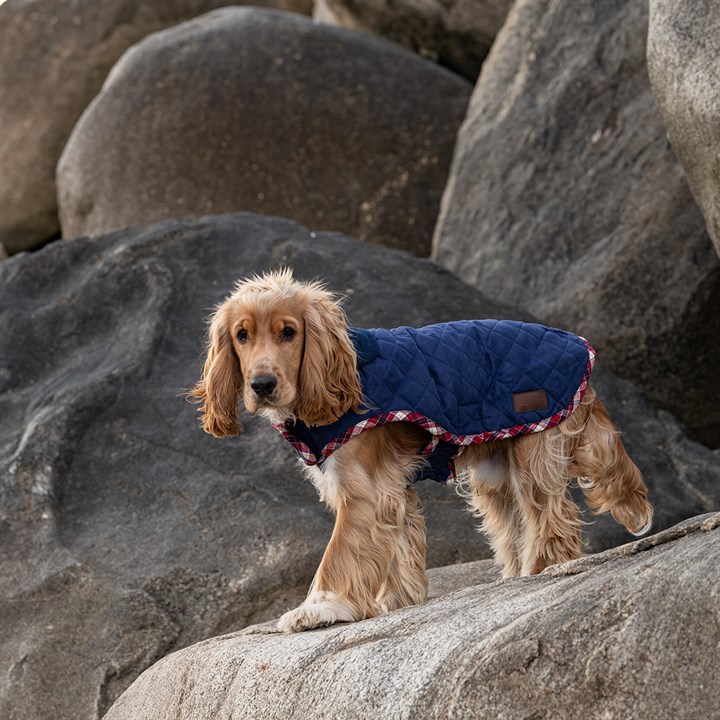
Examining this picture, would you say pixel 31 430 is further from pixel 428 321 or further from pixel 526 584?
pixel 526 584

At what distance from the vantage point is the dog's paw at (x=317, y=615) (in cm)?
548

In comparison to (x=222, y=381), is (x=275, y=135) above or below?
below

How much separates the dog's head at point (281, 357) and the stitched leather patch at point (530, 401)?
0.77 metres

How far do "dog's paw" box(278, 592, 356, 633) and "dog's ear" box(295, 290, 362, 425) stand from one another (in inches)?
29.9

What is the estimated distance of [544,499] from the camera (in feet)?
20.0

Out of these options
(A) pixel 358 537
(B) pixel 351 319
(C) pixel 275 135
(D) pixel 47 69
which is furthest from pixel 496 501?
(D) pixel 47 69

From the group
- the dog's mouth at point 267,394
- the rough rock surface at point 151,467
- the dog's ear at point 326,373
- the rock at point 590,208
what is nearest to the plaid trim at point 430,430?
the dog's ear at point 326,373

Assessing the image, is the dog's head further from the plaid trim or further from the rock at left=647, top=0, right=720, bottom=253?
the rock at left=647, top=0, right=720, bottom=253

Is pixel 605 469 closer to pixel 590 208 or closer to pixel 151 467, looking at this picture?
pixel 151 467

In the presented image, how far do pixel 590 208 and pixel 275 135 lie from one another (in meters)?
Answer: 3.75

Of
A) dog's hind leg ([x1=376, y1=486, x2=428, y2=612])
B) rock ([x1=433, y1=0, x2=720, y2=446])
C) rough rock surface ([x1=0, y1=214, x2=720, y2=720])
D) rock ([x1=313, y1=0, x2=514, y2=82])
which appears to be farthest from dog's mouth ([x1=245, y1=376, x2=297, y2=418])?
rock ([x1=313, y1=0, x2=514, y2=82])

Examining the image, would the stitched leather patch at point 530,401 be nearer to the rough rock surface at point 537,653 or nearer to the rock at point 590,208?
the rough rock surface at point 537,653

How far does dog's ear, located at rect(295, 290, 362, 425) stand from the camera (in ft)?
18.0

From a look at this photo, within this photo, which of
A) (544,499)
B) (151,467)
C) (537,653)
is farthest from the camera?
(151,467)
